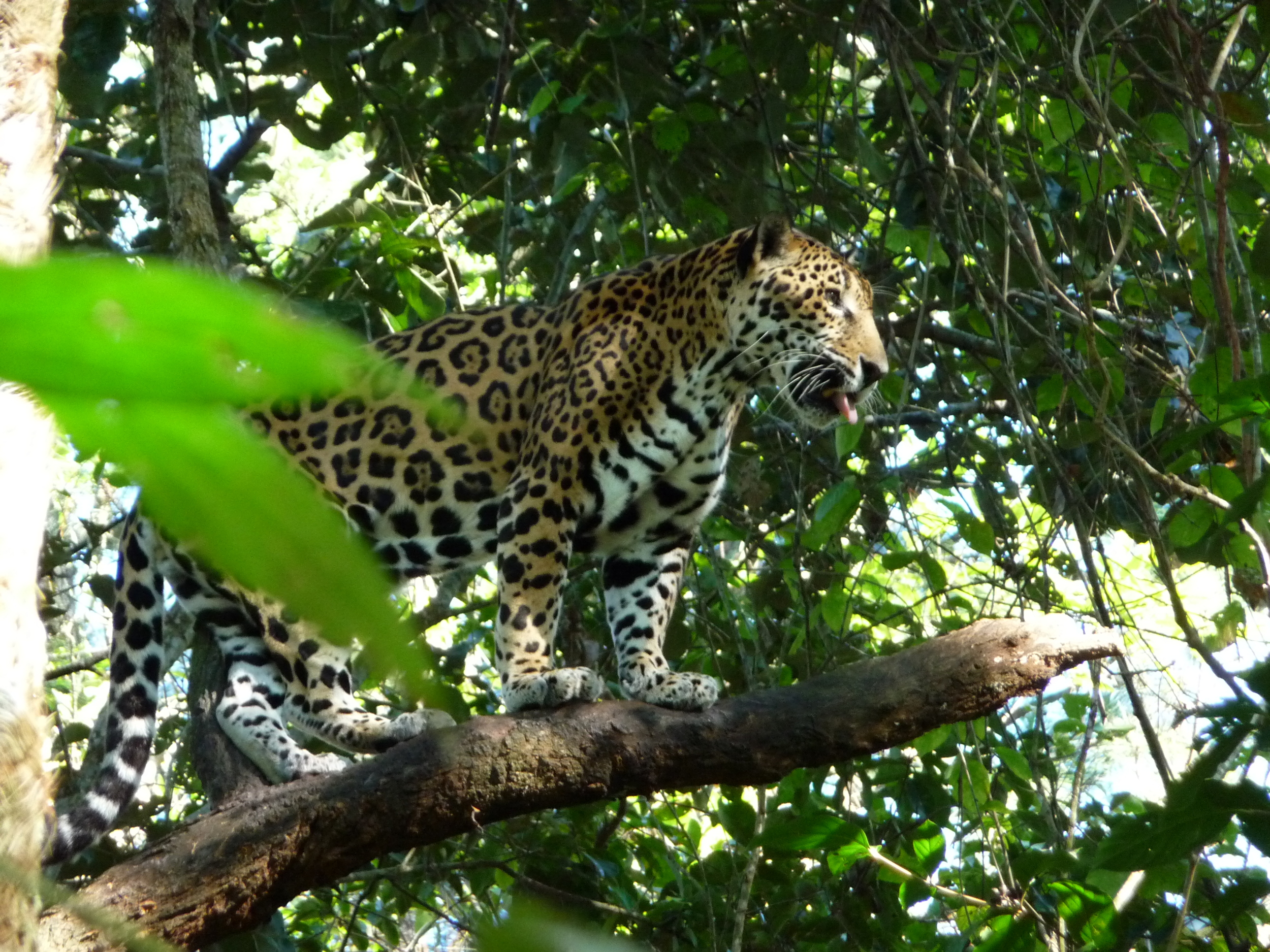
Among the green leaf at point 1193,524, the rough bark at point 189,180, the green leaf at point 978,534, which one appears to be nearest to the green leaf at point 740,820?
the green leaf at point 978,534

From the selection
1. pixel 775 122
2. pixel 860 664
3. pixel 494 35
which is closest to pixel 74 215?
pixel 494 35

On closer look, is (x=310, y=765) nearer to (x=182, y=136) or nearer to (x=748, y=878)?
(x=748, y=878)

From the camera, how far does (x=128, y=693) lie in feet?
15.6

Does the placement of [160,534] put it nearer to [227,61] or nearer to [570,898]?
[570,898]

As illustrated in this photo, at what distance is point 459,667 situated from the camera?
19.1ft

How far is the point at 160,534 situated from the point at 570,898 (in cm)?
497

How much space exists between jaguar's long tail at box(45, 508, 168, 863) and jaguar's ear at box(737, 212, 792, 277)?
243 cm

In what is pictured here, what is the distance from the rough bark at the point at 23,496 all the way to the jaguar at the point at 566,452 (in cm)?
299

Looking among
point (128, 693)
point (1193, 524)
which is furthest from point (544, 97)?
point (1193, 524)

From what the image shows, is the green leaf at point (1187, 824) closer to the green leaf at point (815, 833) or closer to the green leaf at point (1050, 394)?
the green leaf at point (815, 833)

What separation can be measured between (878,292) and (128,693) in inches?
131

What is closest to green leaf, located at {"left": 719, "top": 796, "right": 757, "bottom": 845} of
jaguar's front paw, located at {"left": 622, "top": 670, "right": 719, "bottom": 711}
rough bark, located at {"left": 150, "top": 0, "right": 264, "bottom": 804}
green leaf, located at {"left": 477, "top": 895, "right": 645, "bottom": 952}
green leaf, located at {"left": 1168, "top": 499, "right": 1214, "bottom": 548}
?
jaguar's front paw, located at {"left": 622, "top": 670, "right": 719, "bottom": 711}

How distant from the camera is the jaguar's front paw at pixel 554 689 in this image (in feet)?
14.4

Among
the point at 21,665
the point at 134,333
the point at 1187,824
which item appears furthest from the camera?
the point at 1187,824
